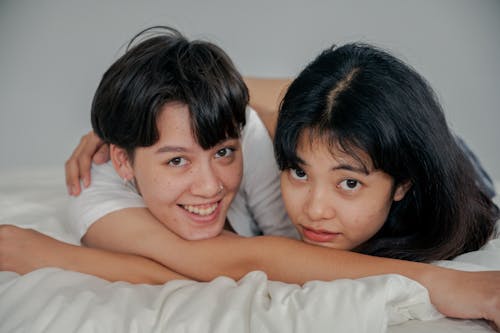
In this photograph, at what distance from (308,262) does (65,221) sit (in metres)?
0.73

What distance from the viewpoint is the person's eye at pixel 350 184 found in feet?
4.50

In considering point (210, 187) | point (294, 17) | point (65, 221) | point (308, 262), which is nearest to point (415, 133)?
point (308, 262)

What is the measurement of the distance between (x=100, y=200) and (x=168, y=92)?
1.15 feet

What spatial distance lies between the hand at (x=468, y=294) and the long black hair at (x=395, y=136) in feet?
0.72

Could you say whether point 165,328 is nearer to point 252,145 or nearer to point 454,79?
point 252,145

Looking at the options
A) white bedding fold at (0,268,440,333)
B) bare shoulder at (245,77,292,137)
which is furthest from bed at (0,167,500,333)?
bare shoulder at (245,77,292,137)

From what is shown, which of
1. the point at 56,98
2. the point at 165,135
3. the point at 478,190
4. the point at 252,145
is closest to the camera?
the point at 165,135

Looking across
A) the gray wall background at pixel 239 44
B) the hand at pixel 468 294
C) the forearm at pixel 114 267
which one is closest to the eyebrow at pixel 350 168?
the hand at pixel 468 294

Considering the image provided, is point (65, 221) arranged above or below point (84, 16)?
below

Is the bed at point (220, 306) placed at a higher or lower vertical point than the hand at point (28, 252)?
higher

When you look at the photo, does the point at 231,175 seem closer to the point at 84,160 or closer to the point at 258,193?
the point at 258,193

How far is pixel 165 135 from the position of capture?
4.77ft

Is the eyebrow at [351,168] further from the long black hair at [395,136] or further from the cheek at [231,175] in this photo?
the cheek at [231,175]

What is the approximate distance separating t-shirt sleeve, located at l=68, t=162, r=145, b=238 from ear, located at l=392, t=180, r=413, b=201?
60 cm
